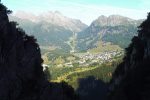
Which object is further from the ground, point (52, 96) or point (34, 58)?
point (34, 58)

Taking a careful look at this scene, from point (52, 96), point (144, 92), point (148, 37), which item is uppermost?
point (148, 37)

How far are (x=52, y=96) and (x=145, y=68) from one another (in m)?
32.4

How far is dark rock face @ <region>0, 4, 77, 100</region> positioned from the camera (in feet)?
359

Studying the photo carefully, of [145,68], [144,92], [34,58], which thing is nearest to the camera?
[144,92]

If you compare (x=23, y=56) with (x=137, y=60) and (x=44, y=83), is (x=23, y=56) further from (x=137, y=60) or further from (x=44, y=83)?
(x=137, y=60)

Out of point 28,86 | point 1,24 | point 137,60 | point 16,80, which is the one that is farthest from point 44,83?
point 137,60

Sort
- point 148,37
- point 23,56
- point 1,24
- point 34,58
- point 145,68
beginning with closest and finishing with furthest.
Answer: point 1,24 < point 145,68 < point 23,56 < point 34,58 < point 148,37

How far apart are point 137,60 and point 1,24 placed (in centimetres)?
6416

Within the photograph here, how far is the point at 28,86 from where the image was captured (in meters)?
123

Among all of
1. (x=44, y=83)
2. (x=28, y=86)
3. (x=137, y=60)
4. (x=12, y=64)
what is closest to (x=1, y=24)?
(x=12, y=64)

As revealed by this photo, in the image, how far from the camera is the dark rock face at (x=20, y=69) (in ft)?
359

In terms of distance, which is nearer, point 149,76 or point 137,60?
point 149,76

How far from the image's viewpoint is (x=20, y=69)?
398 ft

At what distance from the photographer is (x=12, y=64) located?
377 feet
